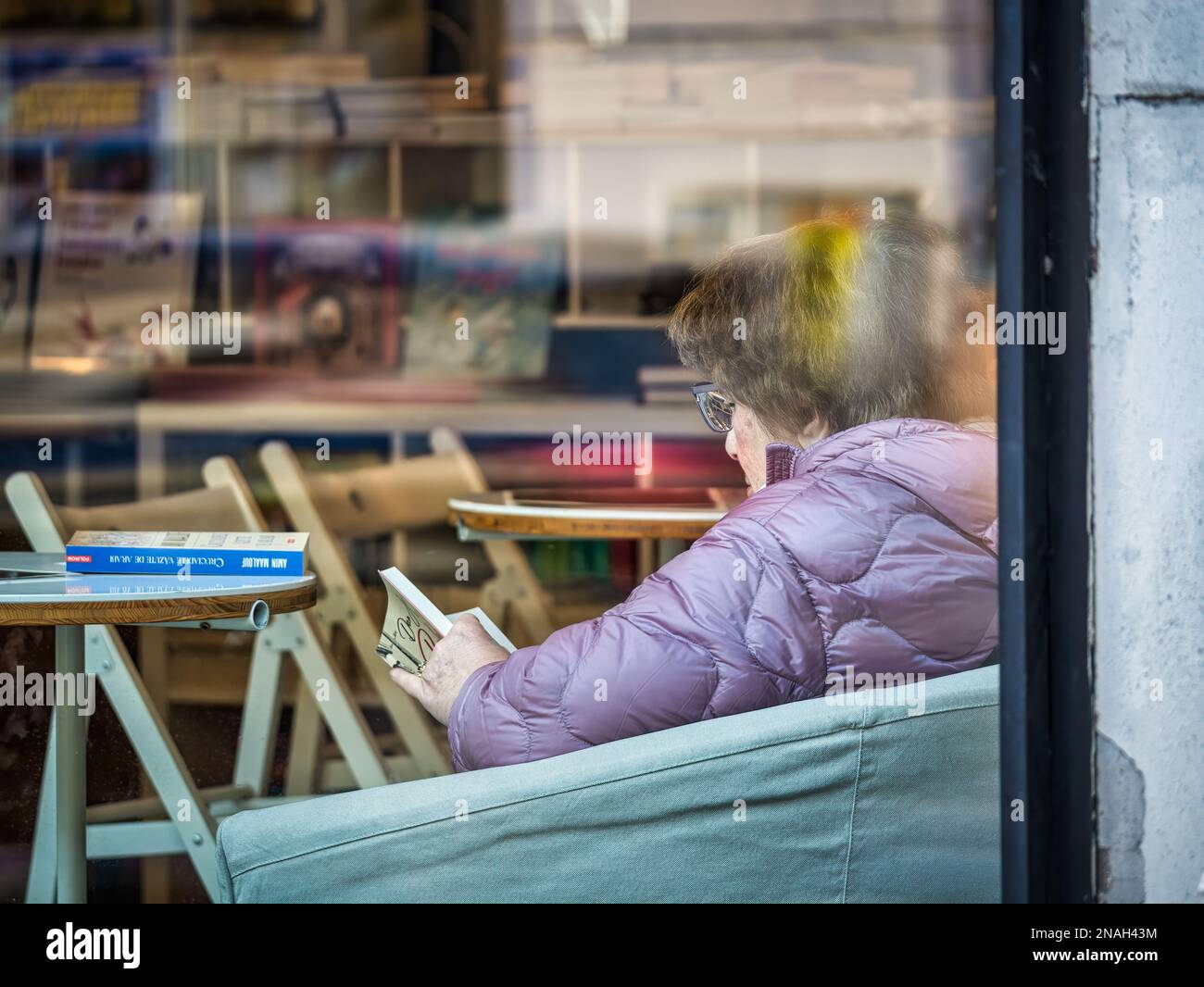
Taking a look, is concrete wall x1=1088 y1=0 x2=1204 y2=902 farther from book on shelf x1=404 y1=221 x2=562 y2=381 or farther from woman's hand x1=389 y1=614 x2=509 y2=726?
book on shelf x1=404 y1=221 x2=562 y2=381

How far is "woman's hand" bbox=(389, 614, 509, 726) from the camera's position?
1709mm

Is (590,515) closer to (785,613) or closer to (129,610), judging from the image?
(129,610)

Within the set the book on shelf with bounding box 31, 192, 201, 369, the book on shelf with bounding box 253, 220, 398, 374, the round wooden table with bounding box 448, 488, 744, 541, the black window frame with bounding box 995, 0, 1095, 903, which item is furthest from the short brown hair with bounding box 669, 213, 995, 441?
the book on shelf with bounding box 31, 192, 201, 369

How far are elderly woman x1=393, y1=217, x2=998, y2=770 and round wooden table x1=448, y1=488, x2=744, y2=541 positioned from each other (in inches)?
50.3

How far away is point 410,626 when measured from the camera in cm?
179

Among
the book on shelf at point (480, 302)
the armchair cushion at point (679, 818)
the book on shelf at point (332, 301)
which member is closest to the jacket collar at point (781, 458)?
the armchair cushion at point (679, 818)

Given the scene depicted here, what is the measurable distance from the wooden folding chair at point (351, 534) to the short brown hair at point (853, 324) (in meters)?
1.66

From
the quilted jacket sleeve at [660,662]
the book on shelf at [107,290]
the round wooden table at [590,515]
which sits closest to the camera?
the quilted jacket sleeve at [660,662]

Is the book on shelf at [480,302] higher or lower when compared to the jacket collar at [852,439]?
higher

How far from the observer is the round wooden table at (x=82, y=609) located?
1883mm

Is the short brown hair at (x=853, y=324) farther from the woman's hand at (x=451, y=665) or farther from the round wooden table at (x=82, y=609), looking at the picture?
the round wooden table at (x=82, y=609)

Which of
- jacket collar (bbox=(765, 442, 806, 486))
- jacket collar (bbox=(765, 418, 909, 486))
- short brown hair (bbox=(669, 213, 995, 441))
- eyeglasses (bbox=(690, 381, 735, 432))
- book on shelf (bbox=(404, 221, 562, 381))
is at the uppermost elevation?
book on shelf (bbox=(404, 221, 562, 381))

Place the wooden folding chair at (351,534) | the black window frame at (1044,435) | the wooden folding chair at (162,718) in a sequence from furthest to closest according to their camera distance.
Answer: the wooden folding chair at (351,534) < the wooden folding chair at (162,718) < the black window frame at (1044,435)

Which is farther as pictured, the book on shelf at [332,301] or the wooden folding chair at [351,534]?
the book on shelf at [332,301]
